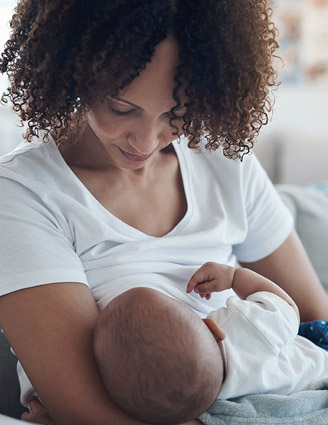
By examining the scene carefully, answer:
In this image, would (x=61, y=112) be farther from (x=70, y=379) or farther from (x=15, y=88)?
(x=70, y=379)

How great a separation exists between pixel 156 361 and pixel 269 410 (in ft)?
0.71

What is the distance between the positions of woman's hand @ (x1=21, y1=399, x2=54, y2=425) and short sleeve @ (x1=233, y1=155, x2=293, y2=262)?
527 millimetres

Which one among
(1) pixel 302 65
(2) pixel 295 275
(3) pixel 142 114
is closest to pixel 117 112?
(3) pixel 142 114

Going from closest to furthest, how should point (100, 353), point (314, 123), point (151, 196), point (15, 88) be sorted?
point (100, 353) < point (15, 88) < point (151, 196) < point (314, 123)

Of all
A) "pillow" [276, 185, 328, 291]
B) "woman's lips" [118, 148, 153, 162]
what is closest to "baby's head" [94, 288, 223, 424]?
"woman's lips" [118, 148, 153, 162]

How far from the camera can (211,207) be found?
125 cm

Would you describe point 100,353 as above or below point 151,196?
below

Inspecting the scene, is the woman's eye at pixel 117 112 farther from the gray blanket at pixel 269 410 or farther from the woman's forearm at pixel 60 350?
the gray blanket at pixel 269 410

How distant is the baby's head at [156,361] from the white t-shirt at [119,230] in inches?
5.0

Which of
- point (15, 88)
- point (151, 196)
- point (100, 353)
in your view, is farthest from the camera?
point (151, 196)

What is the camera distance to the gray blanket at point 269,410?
954 millimetres

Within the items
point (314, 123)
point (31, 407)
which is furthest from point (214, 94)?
point (314, 123)

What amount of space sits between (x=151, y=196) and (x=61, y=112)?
10.7 inches

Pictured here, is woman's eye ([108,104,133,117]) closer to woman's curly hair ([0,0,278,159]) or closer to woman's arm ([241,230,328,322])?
woman's curly hair ([0,0,278,159])
